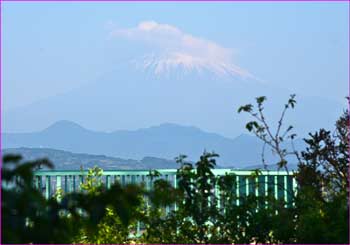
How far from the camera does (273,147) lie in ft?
25.9

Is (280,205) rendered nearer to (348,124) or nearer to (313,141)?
(313,141)

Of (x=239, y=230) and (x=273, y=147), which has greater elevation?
(x=273, y=147)

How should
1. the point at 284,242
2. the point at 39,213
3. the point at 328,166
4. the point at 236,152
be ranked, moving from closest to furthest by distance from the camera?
the point at 39,213 < the point at 284,242 < the point at 328,166 < the point at 236,152

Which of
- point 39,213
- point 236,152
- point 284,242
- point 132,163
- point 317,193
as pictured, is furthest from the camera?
point 236,152

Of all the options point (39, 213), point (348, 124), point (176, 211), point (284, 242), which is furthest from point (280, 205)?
point (39, 213)

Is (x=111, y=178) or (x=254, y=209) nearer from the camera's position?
(x=254, y=209)

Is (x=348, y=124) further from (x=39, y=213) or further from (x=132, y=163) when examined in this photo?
(x=132, y=163)

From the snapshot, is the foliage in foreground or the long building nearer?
the foliage in foreground

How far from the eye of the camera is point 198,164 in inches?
292

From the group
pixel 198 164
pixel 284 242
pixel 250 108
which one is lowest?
pixel 284 242

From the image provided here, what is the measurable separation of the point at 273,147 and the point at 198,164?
0.83 metres

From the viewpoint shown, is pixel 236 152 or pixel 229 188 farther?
pixel 236 152

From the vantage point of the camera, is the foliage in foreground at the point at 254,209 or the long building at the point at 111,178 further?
the long building at the point at 111,178

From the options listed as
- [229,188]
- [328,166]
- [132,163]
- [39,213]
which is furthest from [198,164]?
[132,163]
